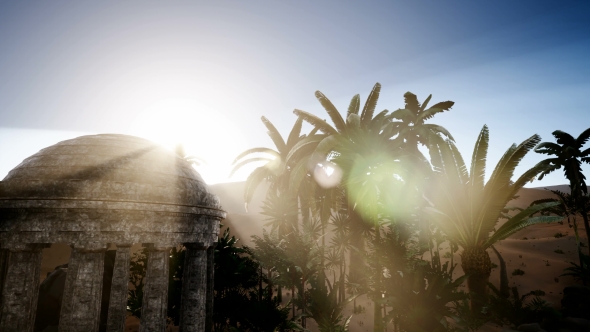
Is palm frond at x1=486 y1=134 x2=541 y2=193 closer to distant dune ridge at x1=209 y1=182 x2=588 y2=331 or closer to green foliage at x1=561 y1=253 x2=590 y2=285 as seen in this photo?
distant dune ridge at x1=209 y1=182 x2=588 y2=331

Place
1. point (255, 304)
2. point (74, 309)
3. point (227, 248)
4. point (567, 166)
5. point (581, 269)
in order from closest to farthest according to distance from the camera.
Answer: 1. point (74, 309)
2. point (255, 304)
3. point (227, 248)
4. point (581, 269)
5. point (567, 166)

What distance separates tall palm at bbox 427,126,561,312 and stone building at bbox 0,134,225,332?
11.8m

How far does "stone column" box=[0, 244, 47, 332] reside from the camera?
302 inches

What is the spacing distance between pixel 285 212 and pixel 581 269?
22.3m

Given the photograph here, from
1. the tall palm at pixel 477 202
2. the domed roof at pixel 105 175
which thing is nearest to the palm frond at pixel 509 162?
the tall palm at pixel 477 202

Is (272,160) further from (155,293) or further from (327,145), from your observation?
(155,293)

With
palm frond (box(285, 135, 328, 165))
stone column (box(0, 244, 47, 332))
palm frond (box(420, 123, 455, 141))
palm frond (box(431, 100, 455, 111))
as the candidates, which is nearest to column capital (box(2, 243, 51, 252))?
stone column (box(0, 244, 47, 332))

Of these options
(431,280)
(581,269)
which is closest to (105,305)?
(431,280)

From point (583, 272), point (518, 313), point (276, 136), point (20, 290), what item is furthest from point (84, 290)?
point (583, 272)

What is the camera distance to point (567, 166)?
86.3ft

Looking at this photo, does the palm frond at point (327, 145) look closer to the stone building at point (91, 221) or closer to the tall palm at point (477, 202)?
the tall palm at point (477, 202)

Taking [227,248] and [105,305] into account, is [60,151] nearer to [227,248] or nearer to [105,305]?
[227,248]

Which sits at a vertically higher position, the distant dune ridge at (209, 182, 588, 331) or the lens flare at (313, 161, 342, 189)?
the lens flare at (313, 161, 342, 189)

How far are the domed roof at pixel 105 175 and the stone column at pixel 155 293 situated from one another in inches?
63.8
